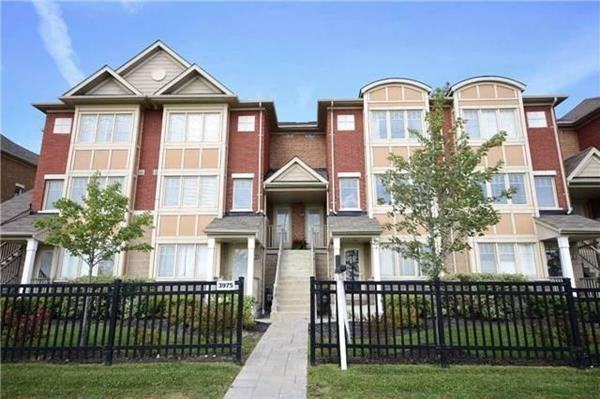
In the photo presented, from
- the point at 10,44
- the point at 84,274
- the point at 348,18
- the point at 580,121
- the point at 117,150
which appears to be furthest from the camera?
the point at 580,121

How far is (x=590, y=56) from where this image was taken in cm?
1313

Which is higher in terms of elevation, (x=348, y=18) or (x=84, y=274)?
(x=348, y=18)

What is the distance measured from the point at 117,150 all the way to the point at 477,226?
16374 millimetres

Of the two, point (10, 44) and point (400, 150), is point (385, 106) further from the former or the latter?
point (10, 44)

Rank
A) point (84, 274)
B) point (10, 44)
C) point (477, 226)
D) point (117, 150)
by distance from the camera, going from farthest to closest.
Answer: point (117, 150), point (84, 274), point (477, 226), point (10, 44)

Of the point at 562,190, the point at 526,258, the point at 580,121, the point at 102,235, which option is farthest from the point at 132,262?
the point at 580,121

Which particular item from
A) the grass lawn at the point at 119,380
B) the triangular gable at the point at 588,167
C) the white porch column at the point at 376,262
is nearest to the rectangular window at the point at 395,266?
the white porch column at the point at 376,262

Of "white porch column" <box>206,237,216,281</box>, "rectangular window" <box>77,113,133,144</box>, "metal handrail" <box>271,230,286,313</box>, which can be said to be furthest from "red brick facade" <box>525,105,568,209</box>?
"rectangular window" <box>77,113,133,144</box>

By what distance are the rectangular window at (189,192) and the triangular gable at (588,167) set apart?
17.5m

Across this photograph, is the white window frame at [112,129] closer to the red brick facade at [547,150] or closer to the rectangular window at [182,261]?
the rectangular window at [182,261]

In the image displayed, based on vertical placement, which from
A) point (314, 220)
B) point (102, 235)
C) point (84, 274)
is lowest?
point (84, 274)

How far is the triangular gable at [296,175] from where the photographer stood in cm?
1694

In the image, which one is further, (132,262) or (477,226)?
(132,262)

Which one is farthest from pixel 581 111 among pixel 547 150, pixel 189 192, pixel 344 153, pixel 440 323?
pixel 189 192
